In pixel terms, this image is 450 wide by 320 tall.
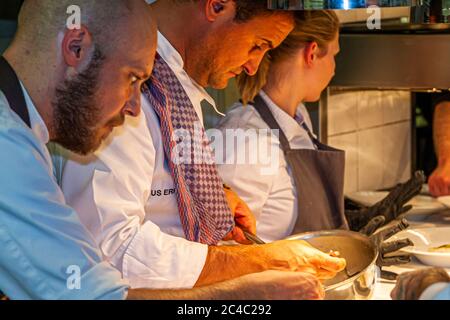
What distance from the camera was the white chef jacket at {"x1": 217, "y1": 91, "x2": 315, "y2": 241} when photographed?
2.17 m

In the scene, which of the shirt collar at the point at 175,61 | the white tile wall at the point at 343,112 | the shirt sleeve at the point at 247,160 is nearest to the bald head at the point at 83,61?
the shirt collar at the point at 175,61

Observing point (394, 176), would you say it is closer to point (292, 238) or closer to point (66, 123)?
point (292, 238)

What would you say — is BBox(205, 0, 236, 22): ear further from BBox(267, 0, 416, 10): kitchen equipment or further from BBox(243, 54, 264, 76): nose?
BBox(267, 0, 416, 10): kitchen equipment

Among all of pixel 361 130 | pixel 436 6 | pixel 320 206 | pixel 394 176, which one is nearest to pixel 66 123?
pixel 436 6

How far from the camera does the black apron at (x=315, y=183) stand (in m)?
2.30

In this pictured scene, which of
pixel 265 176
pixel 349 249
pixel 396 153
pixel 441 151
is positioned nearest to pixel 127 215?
pixel 349 249

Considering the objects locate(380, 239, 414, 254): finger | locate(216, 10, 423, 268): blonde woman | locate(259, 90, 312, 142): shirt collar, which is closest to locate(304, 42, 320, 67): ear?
locate(216, 10, 423, 268): blonde woman

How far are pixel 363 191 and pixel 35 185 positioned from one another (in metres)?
1.86

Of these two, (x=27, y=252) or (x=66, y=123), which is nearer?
(x=27, y=252)

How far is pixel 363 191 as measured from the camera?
9.91ft

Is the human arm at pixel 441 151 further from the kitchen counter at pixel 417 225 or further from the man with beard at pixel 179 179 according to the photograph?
the man with beard at pixel 179 179

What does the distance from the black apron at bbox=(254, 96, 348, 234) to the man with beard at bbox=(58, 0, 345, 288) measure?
0.83 feet

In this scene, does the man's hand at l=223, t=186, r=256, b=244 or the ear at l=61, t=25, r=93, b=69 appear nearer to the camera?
the ear at l=61, t=25, r=93, b=69

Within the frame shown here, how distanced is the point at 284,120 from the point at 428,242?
0.48 metres
